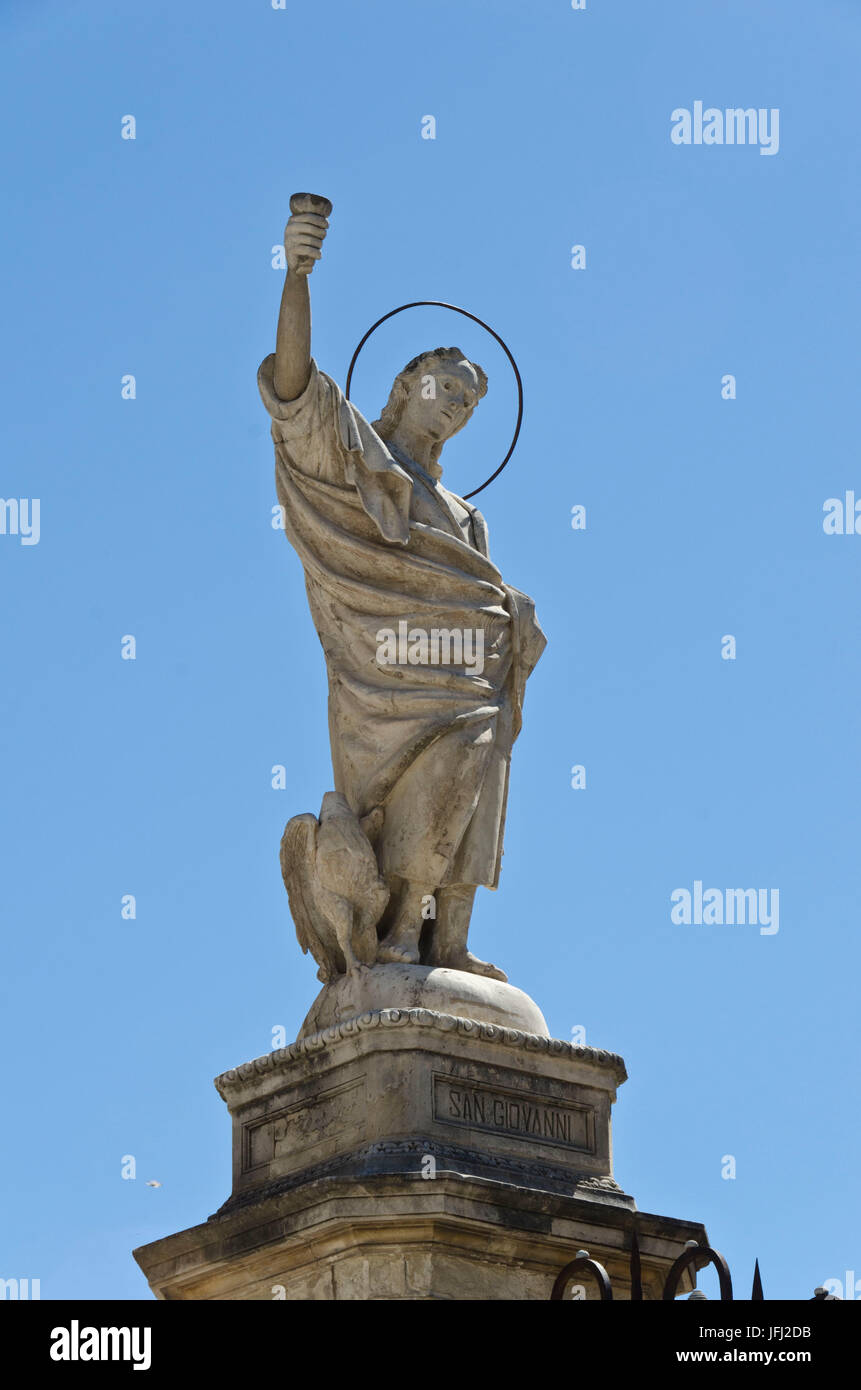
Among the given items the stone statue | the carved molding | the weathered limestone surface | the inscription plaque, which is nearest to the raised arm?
the stone statue

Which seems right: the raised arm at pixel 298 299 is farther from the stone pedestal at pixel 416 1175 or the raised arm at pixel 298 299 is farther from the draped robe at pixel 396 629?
the stone pedestal at pixel 416 1175

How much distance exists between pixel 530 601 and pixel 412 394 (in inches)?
57.0

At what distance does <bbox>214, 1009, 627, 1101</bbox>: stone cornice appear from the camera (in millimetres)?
16609

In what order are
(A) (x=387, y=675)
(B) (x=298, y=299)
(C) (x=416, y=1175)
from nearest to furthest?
1. (C) (x=416, y=1175)
2. (B) (x=298, y=299)
3. (A) (x=387, y=675)

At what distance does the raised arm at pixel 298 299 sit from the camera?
1742 centimetres

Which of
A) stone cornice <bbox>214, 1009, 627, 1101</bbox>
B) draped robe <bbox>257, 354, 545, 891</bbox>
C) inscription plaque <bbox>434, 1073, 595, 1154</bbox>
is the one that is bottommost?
inscription plaque <bbox>434, 1073, 595, 1154</bbox>

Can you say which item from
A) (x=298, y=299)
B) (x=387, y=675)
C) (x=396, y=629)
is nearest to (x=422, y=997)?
(x=387, y=675)

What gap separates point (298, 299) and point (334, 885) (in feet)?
11.0

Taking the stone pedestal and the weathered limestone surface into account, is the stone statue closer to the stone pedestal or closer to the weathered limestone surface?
the weathered limestone surface

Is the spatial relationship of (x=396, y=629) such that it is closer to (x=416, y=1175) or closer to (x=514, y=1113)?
(x=514, y=1113)

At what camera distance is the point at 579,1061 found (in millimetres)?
17219

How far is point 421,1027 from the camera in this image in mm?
16594
